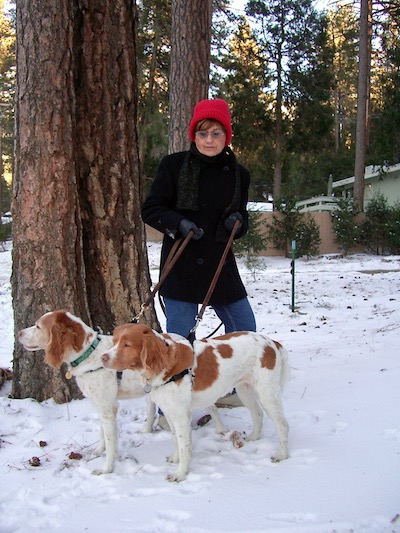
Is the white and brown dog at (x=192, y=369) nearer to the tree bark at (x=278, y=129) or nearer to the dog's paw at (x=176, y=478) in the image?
the dog's paw at (x=176, y=478)

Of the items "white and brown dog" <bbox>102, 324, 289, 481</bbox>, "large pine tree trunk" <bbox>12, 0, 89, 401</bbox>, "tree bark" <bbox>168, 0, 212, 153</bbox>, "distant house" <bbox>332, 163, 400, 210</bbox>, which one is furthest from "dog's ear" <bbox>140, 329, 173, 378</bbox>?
"distant house" <bbox>332, 163, 400, 210</bbox>

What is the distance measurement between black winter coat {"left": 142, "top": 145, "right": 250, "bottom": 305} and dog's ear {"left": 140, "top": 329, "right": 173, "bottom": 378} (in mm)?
867

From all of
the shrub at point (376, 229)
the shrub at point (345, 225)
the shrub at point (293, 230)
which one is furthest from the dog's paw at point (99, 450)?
the shrub at point (376, 229)

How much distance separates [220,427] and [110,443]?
0.90 meters

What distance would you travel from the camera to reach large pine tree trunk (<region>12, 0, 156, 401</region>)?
12.4 ft

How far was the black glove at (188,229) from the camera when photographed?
350 cm

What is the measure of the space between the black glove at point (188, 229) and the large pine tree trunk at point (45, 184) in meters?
0.99

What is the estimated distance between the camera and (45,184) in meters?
3.80

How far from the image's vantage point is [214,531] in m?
2.43

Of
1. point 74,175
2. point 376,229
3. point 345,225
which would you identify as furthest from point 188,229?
point 376,229

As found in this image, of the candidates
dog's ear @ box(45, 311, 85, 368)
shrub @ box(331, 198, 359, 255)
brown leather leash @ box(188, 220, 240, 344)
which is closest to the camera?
dog's ear @ box(45, 311, 85, 368)

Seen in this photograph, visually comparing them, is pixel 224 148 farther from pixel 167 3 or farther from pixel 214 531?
pixel 167 3

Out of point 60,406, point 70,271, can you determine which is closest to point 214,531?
point 60,406

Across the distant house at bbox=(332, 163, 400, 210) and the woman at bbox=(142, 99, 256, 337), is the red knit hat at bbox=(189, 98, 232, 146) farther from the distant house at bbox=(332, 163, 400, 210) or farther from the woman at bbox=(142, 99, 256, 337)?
the distant house at bbox=(332, 163, 400, 210)
